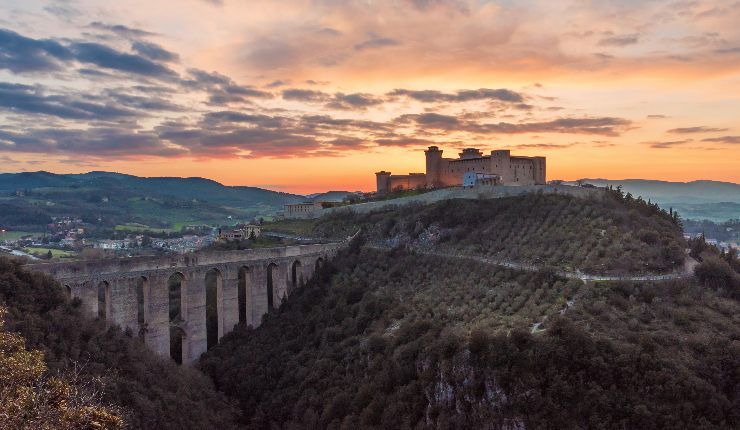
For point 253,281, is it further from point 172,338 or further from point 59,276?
point 59,276

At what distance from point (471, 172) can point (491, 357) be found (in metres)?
40.3

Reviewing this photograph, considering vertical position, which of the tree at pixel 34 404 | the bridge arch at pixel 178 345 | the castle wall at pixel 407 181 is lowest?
the bridge arch at pixel 178 345

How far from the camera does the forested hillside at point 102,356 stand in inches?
889

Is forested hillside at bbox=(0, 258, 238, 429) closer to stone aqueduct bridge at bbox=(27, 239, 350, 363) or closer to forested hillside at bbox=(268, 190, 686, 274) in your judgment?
stone aqueduct bridge at bbox=(27, 239, 350, 363)

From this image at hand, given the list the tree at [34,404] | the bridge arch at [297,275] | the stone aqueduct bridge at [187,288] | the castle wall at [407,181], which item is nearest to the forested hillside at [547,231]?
the bridge arch at [297,275]

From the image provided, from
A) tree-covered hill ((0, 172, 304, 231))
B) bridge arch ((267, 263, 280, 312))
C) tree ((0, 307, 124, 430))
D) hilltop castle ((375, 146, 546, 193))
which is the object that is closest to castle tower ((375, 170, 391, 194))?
hilltop castle ((375, 146, 546, 193))

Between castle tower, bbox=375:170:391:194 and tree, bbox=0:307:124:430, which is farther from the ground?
castle tower, bbox=375:170:391:194

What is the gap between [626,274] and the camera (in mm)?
31062

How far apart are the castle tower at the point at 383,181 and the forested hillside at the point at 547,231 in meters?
17.5

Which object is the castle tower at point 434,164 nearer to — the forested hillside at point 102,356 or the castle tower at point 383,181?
the castle tower at point 383,181

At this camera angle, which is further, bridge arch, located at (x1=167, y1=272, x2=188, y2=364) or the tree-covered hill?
the tree-covered hill

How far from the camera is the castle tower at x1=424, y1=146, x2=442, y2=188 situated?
68.8m

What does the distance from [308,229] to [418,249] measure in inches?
820

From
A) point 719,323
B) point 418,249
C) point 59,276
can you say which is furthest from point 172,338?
point 719,323
